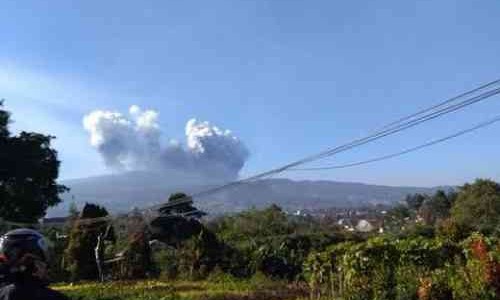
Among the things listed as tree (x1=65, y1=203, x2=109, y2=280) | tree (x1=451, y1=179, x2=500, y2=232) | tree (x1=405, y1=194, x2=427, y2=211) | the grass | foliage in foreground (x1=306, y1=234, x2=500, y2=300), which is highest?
tree (x1=405, y1=194, x2=427, y2=211)

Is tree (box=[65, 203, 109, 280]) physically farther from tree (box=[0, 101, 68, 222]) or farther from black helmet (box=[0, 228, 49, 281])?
black helmet (box=[0, 228, 49, 281])

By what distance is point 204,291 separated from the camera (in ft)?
66.7

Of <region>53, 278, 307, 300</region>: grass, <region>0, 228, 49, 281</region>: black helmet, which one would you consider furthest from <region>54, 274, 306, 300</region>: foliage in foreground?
<region>0, 228, 49, 281</region>: black helmet

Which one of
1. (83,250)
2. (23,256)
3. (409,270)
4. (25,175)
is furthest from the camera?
(25,175)

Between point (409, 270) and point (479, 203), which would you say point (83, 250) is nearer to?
point (409, 270)

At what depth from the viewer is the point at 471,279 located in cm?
1243

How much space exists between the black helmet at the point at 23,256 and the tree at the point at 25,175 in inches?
1388

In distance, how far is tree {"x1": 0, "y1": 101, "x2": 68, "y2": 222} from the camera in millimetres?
37781

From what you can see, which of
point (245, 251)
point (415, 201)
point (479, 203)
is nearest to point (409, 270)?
point (245, 251)

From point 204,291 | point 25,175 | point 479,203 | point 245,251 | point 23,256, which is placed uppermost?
point 25,175

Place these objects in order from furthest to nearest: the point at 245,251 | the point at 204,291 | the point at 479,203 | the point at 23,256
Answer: the point at 479,203
the point at 245,251
the point at 204,291
the point at 23,256

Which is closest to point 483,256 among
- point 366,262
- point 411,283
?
point 411,283

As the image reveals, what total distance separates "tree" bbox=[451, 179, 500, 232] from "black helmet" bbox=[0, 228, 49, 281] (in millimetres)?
39023

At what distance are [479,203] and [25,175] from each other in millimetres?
22763
